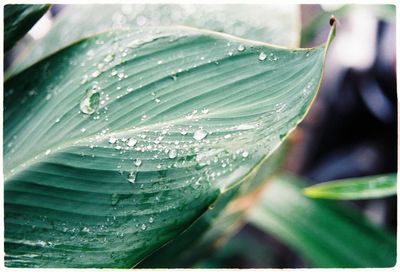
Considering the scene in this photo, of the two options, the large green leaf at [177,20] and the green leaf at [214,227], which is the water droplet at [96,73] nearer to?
the large green leaf at [177,20]

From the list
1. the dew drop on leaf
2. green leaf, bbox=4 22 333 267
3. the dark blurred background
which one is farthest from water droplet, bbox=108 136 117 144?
the dark blurred background

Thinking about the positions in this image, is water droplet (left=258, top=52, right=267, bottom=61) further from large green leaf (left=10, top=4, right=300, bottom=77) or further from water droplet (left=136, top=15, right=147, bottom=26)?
water droplet (left=136, top=15, right=147, bottom=26)

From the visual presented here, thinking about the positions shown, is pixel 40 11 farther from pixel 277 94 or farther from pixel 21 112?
pixel 277 94

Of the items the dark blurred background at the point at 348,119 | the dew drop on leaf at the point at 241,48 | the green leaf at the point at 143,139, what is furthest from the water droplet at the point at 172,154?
the dark blurred background at the point at 348,119

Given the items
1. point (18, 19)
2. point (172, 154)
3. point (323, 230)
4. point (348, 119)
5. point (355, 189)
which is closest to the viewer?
point (172, 154)

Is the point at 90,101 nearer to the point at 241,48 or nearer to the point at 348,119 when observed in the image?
the point at 241,48

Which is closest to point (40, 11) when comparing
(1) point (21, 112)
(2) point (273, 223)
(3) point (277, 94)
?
(1) point (21, 112)

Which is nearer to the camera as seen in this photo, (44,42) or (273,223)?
(44,42)

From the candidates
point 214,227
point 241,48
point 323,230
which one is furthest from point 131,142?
point 323,230
